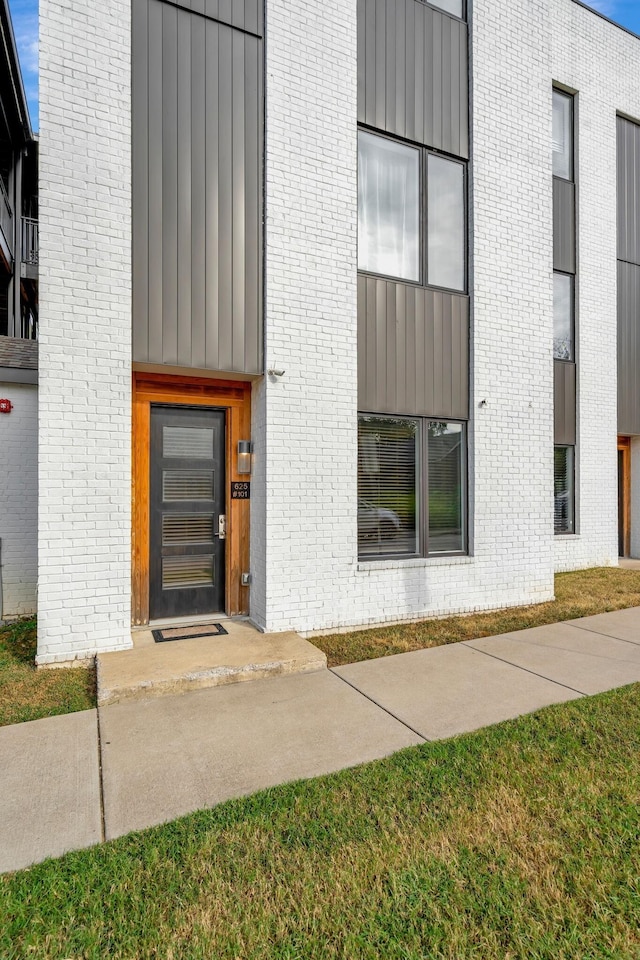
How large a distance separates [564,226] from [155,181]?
772cm

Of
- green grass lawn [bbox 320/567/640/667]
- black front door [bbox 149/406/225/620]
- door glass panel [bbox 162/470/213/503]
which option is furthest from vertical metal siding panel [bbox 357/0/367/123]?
green grass lawn [bbox 320/567/640/667]

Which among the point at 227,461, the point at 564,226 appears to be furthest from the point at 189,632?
the point at 564,226

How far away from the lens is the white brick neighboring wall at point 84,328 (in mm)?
4371

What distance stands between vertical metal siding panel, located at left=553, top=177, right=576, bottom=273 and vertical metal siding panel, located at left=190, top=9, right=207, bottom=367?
6.76m

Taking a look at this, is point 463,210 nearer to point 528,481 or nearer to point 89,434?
point 528,481

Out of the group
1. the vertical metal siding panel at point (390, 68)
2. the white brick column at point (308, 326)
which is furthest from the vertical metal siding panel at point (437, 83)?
the white brick column at point (308, 326)

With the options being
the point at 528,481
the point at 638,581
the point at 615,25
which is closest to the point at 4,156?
the point at 615,25

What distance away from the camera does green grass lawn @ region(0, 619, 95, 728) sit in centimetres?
358

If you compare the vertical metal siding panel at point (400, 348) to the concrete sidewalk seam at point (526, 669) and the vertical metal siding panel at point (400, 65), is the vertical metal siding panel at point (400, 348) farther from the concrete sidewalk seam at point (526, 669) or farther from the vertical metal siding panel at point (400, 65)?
the concrete sidewalk seam at point (526, 669)

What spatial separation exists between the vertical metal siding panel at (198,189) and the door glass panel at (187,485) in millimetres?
1140

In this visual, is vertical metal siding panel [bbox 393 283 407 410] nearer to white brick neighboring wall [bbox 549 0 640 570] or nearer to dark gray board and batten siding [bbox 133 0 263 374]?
dark gray board and batten siding [bbox 133 0 263 374]

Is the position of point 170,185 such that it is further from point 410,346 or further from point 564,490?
point 564,490

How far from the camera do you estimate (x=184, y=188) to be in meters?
4.93

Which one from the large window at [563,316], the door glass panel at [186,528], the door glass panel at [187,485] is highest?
the large window at [563,316]
